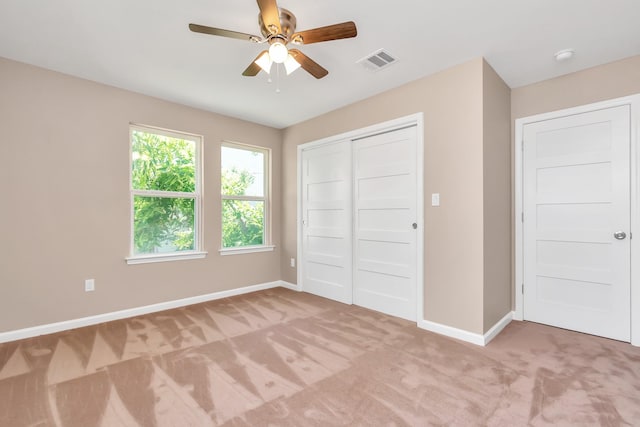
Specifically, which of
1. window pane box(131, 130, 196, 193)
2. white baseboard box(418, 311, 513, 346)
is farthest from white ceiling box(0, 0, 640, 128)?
white baseboard box(418, 311, 513, 346)

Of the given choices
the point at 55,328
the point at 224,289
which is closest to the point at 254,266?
the point at 224,289

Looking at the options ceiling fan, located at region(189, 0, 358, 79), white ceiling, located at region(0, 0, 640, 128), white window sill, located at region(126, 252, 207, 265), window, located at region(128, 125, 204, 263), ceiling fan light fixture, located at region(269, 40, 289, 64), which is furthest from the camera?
window, located at region(128, 125, 204, 263)

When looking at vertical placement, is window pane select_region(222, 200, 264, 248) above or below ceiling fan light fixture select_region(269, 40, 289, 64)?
below

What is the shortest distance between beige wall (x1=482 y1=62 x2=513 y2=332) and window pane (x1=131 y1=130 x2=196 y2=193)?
133 inches

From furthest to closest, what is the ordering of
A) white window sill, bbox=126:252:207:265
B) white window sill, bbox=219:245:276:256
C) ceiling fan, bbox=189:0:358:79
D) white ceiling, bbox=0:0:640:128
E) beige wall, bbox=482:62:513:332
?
white window sill, bbox=219:245:276:256, white window sill, bbox=126:252:207:265, beige wall, bbox=482:62:513:332, white ceiling, bbox=0:0:640:128, ceiling fan, bbox=189:0:358:79

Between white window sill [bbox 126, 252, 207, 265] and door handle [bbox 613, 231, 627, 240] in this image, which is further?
white window sill [bbox 126, 252, 207, 265]

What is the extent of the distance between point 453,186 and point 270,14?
2.10 m

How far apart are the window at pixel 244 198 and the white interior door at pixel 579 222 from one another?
3.42 meters

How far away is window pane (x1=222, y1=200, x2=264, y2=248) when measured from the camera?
426 centimetres

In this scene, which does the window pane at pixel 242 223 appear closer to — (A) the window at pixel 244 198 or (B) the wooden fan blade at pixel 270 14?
(A) the window at pixel 244 198

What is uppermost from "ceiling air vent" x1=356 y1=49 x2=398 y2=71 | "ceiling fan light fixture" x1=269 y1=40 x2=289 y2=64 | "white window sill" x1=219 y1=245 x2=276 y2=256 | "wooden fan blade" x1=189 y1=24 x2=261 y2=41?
"ceiling air vent" x1=356 y1=49 x2=398 y2=71

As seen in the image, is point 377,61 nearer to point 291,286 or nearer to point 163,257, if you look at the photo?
point 163,257

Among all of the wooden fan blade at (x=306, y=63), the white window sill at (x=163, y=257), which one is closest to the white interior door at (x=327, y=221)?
the white window sill at (x=163, y=257)

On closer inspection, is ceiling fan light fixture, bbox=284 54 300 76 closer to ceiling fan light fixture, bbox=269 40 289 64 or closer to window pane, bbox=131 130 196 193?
ceiling fan light fixture, bbox=269 40 289 64
